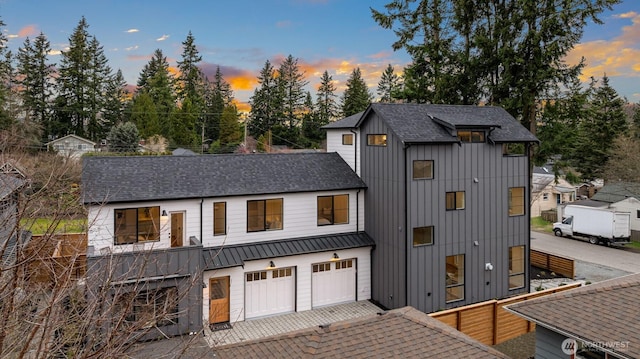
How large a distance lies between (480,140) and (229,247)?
970 centimetres

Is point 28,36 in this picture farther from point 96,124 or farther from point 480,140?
point 480,140

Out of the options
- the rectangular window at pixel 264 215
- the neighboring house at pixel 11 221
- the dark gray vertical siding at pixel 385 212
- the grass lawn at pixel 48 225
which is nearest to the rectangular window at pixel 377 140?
the dark gray vertical siding at pixel 385 212

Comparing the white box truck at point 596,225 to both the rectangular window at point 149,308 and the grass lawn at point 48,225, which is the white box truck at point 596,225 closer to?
the rectangular window at point 149,308

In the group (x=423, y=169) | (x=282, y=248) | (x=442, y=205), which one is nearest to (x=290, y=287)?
(x=282, y=248)

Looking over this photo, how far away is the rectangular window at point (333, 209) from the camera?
51.9 feet

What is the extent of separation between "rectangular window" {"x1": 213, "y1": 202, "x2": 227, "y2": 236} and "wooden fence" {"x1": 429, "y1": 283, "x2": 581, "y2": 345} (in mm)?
7352

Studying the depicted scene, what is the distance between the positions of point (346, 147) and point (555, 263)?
36.0ft

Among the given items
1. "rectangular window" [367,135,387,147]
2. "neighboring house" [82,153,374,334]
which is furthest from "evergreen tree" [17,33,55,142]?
"rectangular window" [367,135,387,147]

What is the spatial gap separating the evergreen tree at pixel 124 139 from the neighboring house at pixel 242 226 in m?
27.7

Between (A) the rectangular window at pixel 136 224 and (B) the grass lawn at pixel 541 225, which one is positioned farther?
(B) the grass lawn at pixel 541 225

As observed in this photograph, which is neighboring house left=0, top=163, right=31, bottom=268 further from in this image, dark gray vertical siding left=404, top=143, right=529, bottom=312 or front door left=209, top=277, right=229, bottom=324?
dark gray vertical siding left=404, top=143, right=529, bottom=312

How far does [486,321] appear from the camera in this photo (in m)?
12.5

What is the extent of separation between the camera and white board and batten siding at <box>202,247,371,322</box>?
13977 mm

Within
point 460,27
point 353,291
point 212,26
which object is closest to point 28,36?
point 212,26
